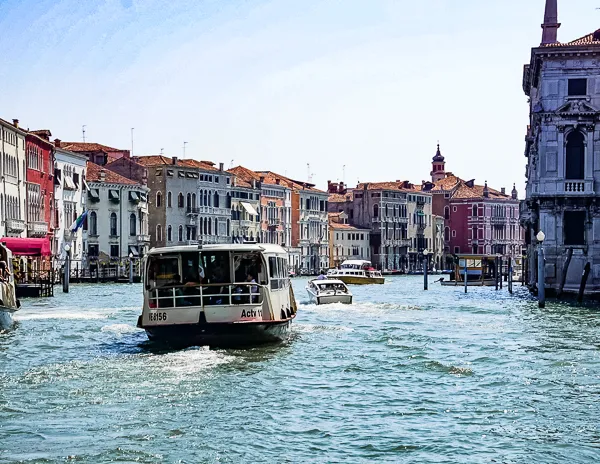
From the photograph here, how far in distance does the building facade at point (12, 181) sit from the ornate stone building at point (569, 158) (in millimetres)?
21850

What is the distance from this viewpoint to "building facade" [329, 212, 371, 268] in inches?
4552

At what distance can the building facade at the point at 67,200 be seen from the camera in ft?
214

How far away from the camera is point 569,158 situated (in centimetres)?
4134

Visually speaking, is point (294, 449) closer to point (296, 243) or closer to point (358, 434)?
point (358, 434)

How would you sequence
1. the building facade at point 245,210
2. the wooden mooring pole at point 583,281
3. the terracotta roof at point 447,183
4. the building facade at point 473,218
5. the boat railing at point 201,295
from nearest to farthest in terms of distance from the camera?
the boat railing at point 201,295 → the wooden mooring pole at point 583,281 → the building facade at point 245,210 → the building facade at point 473,218 → the terracotta roof at point 447,183

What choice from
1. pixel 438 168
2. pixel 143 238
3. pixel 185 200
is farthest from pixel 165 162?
pixel 438 168

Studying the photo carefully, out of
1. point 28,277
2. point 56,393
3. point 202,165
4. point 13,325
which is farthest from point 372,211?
point 56,393

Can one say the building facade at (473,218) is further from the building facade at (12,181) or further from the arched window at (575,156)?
the arched window at (575,156)

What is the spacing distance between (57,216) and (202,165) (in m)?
27.4

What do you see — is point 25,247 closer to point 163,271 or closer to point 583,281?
point 583,281

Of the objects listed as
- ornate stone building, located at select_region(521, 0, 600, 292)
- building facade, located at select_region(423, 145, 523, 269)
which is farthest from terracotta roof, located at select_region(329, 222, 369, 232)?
ornate stone building, located at select_region(521, 0, 600, 292)

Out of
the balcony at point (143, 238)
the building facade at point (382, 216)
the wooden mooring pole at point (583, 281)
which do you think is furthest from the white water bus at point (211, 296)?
the building facade at point (382, 216)

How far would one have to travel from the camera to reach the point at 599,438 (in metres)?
12.8

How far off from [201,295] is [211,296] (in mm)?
174
